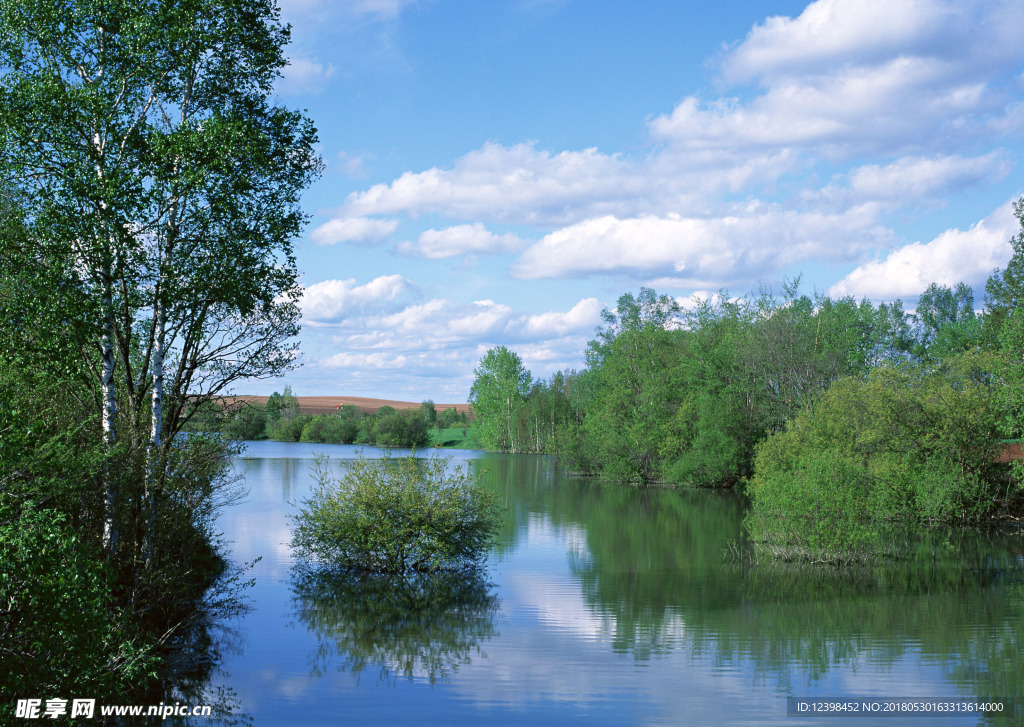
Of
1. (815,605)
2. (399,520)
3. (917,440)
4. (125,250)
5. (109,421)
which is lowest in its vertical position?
(815,605)

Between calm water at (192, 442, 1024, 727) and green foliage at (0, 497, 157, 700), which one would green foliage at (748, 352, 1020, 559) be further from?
green foliage at (0, 497, 157, 700)

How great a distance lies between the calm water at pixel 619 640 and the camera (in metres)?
10.7

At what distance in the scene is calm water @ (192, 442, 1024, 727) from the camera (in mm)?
10742

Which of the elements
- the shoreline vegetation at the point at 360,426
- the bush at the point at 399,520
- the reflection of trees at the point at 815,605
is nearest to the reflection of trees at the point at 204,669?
the bush at the point at 399,520

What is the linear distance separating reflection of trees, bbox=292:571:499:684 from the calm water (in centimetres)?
5

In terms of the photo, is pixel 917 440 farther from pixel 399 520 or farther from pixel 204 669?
pixel 204 669

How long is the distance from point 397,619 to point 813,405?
28.9 m

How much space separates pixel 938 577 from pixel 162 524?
16.8m

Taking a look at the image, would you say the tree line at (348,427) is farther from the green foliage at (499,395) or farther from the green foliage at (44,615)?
the green foliage at (44,615)

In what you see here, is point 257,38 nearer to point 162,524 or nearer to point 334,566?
point 162,524

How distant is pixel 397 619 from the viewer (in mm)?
15117

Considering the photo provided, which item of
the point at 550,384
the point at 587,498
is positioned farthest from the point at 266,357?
the point at 550,384

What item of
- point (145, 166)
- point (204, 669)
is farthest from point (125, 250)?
point (204, 669)

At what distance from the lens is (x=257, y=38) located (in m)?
15.2
